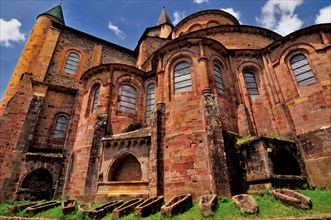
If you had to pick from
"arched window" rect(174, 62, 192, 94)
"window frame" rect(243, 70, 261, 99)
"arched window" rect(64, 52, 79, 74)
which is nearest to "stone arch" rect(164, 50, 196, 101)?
"arched window" rect(174, 62, 192, 94)

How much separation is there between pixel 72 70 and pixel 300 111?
1921cm

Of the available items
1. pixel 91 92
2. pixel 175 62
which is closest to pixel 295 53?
pixel 175 62

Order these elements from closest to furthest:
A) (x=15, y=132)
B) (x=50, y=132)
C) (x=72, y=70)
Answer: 1. (x=15, y=132)
2. (x=50, y=132)
3. (x=72, y=70)

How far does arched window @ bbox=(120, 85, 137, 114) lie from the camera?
46.9 ft

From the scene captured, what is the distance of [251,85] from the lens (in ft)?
45.1

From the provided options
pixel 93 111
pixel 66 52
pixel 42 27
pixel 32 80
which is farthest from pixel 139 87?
pixel 42 27

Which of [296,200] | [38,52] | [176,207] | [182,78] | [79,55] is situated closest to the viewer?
[296,200]

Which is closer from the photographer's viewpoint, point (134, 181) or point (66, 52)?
point (134, 181)

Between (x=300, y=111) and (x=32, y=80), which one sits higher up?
(x=32, y=80)

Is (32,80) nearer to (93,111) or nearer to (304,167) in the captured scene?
(93,111)

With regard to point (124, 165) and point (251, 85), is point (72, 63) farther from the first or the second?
point (251, 85)

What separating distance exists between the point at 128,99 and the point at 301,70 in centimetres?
1167

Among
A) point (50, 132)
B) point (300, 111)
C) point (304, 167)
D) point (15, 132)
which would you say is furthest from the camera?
point (50, 132)

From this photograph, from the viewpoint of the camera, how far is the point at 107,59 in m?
23.0
